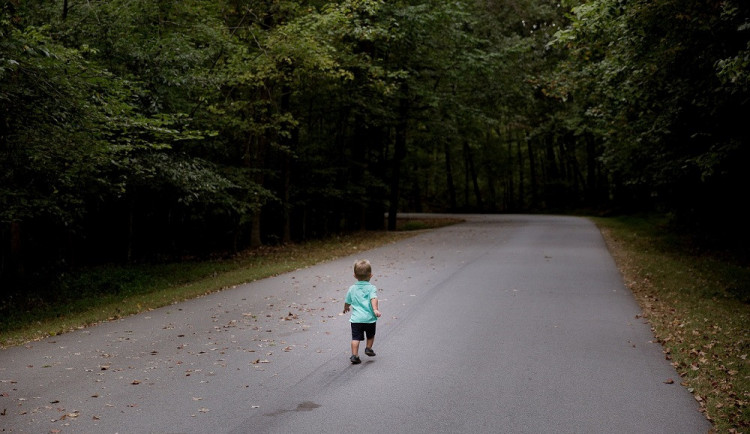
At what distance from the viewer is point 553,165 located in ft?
178

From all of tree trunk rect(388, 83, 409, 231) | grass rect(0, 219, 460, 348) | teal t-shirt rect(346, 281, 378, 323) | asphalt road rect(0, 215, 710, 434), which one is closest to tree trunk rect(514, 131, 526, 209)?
tree trunk rect(388, 83, 409, 231)

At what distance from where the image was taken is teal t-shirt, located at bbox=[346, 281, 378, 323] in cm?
704

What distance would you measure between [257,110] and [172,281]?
20.6ft

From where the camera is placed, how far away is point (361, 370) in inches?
259

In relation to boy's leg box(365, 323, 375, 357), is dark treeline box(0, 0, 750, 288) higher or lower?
higher

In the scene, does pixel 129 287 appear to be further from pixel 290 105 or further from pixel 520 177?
pixel 520 177

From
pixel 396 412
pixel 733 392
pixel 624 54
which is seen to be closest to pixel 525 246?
pixel 624 54

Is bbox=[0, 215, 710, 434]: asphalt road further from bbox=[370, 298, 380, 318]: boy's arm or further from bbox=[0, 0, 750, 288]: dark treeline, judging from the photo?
bbox=[0, 0, 750, 288]: dark treeline

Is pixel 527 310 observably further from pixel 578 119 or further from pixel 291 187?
pixel 578 119

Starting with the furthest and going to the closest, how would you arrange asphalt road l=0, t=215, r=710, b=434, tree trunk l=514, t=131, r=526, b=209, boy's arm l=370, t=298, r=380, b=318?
1. tree trunk l=514, t=131, r=526, b=209
2. boy's arm l=370, t=298, r=380, b=318
3. asphalt road l=0, t=215, r=710, b=434

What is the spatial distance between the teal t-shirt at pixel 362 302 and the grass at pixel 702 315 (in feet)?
11.5

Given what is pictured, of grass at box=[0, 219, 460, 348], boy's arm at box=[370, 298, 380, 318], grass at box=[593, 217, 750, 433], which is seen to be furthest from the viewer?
grass at box=[0, 219, 460, 348]

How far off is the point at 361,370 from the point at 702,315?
21.2 ft

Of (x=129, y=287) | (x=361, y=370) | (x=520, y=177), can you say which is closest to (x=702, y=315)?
(x=361, y=370)
